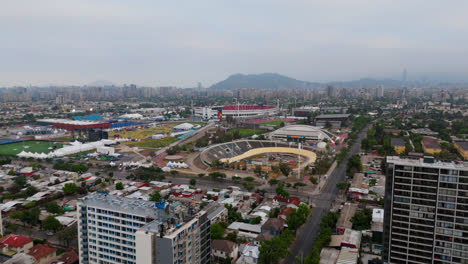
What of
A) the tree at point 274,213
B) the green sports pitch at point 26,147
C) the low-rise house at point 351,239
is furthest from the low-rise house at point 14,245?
the green sports pitch at point 26,147

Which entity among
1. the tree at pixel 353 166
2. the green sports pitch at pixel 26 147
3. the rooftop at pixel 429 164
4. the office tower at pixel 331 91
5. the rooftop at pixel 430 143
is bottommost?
the green sports pitch at pixel 26 147

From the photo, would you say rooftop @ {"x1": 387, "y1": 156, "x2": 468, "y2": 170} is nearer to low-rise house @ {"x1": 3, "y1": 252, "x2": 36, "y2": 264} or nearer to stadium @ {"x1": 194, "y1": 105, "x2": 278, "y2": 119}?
low-rise house @ {"x1": 3, "y1": 252, "x2": 36, "y2": 264}

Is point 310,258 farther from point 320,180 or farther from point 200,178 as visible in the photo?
point 200,178

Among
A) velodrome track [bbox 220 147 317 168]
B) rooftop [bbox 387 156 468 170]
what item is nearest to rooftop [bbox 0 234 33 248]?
rooftop [bbox 387 156 468 170]

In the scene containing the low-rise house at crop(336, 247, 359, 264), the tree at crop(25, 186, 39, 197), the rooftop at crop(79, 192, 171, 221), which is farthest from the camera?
the tree at crop(25, 186, 39, 197)

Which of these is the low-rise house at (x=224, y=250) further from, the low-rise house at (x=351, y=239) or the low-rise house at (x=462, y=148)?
the low-rise house at (x=462, y=148)

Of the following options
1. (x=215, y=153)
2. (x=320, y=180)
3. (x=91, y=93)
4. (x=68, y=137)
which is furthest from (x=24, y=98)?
(x=320, y=180)
